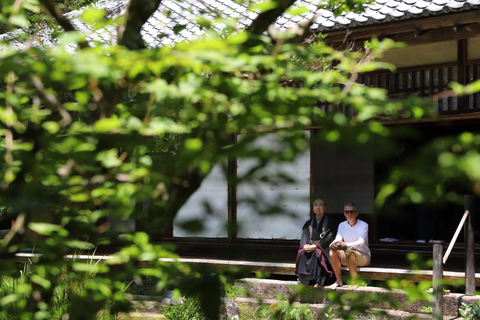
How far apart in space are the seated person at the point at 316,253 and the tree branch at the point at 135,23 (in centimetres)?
620

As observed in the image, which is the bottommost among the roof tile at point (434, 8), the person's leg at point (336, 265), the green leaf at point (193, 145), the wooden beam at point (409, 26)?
the person's leg at point (336, 265)

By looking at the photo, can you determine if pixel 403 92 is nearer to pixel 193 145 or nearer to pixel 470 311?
pixel 470 311

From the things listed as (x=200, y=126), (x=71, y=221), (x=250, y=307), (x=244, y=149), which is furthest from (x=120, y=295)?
(x=250, y=307)

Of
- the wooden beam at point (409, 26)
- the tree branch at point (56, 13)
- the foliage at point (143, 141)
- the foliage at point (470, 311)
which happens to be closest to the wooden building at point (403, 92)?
the wooden beam at point (409, 26)

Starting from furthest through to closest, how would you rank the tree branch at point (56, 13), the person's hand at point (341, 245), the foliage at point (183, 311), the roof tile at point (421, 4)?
the roof tile at point (421, 4) → the person's hand at point (341, 245) → the foliage at point (183, 311) → the tree branch at point (56, 13)

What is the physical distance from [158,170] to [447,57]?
892 centimetres

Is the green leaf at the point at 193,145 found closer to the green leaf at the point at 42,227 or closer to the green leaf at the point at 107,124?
the green leaf at the point at 107,124

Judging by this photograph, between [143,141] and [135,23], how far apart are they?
0.64m

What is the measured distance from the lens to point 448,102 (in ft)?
31.7

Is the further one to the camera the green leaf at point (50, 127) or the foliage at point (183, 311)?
the foliage at point (183, 311)

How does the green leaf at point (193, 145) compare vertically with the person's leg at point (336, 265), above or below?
above

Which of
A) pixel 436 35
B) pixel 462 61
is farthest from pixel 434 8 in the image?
pixel 462 61

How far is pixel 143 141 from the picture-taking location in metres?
1.65

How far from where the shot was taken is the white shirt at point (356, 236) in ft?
27.5
